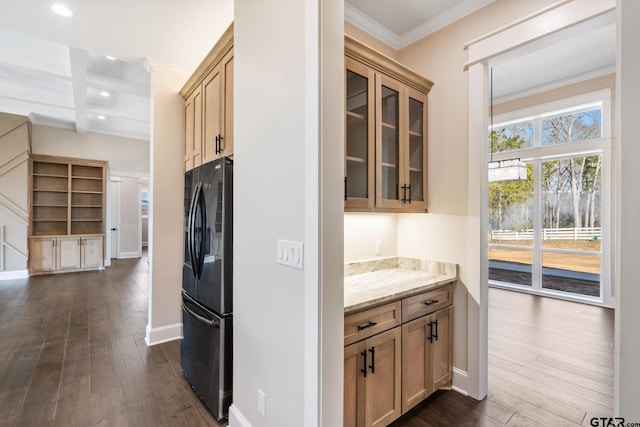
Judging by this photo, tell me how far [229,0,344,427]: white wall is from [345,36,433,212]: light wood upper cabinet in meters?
0.56

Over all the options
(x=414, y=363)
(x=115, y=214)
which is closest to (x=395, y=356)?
(x=414, y=363)

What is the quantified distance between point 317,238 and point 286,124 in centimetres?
60

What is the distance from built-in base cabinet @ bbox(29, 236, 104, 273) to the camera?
242 inches

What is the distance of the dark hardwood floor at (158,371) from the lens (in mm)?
2004

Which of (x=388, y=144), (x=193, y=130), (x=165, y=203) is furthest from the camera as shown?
(x=165, y=203)

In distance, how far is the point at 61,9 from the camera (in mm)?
2445

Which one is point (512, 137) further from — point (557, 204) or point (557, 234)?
point (557, 234)

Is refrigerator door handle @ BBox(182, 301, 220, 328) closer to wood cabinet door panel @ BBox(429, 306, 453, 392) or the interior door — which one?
wood cabinet door panel @ BBox(429, 306, 453, 392)

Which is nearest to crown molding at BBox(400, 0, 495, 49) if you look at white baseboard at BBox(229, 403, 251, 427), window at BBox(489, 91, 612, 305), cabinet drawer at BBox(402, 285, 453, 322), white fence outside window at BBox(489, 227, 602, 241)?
cabinet drawer at BBox(402, 285, 453, 322)

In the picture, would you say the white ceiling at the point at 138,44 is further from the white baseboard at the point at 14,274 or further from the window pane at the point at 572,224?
the white baseboard at the point at 14,274

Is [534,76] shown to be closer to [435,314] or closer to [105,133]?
[435,314]

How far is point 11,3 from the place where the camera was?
2.37 meters

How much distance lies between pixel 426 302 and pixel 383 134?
124 centimetres

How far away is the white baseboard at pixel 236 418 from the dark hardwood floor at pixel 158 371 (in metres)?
0.24
